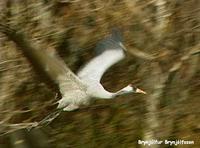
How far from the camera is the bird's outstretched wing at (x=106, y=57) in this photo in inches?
204

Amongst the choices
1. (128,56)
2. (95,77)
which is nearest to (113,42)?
(95,77)

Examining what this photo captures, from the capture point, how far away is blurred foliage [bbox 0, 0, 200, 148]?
5.69 meters

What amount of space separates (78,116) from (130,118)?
456 millimetres

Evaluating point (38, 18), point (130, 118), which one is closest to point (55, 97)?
point (38, 18)

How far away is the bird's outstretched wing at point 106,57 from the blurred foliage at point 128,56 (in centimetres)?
41

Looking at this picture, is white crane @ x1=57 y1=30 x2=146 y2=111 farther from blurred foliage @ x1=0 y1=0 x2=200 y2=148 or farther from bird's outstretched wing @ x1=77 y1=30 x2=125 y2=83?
blurred foliage @ x1=0 y1=0 x2=200 y2=148

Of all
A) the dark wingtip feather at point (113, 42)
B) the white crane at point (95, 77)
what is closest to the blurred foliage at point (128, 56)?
the white crane at point (95, 77)

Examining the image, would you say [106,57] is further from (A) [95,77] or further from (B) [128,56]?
(B) [128,56]

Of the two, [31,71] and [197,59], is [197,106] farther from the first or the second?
[31,71]

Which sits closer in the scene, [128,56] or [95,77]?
[95,77]

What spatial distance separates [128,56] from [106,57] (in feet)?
3.13

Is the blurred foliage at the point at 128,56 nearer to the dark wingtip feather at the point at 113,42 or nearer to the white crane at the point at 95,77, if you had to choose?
the white crane at the point at 95,77

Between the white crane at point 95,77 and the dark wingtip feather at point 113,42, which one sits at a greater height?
the dark wingtip feather at point 113,42

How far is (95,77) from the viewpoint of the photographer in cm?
514
